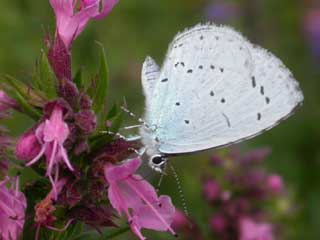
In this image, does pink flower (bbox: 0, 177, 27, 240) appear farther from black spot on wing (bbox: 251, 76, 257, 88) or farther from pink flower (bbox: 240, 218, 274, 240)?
pink flower (bbox: 240, 218, 274, 240)

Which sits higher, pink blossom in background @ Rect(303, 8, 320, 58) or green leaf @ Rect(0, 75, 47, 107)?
green leaf @ Rect(0, 75, 47, 107)

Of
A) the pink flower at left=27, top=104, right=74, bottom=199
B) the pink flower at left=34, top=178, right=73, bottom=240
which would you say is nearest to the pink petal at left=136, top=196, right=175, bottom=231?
the pink flower at left=34, top=178, right=73, bottom=240

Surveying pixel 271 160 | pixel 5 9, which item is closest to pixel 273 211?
pixel 271 160

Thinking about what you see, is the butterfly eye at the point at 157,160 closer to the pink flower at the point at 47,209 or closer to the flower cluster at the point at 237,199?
the pink flower at the point at 47,209

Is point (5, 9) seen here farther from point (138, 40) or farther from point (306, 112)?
point (306, 112)

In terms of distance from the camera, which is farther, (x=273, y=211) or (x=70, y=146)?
(x=273, y=211)

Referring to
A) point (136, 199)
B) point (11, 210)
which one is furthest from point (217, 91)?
point (11, 210)

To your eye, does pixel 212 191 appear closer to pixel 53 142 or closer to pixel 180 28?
pixel 53 142
